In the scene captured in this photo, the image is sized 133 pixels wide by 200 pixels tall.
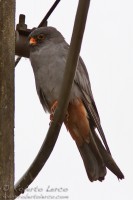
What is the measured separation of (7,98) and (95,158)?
1757 millimetres

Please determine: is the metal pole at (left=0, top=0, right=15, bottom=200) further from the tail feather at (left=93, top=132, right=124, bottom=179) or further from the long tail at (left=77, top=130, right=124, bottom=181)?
the long tail at (left=77, top=130, right=124, bottom=181)

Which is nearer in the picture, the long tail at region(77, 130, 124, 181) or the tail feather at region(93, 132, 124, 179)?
the tail feather at region(93, 132, 124, 179)

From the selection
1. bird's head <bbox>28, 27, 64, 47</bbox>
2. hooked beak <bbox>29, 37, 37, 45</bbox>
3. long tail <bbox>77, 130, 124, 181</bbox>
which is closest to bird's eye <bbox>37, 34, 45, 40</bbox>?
bird's head <bbox>28, 27, 64, 47</bbox>

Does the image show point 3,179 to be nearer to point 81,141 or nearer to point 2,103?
point 2,103

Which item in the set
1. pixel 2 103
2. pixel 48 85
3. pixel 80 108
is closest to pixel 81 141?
pixel 80 108

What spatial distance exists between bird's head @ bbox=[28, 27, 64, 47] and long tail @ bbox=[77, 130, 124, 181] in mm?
1267

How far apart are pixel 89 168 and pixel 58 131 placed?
1.45 metres

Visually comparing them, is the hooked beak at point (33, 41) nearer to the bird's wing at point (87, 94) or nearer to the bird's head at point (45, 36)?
the bird's head at point (45, 36)

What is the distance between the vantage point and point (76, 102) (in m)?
4.19

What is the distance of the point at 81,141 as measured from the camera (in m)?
4.20

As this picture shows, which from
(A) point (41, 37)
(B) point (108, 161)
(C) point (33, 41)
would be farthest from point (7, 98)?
(A) point (41, 37)

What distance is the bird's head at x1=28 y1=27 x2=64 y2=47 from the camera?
4.81 m

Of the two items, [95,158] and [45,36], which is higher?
[45,36]

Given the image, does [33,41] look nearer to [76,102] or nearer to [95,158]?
[76,102]
